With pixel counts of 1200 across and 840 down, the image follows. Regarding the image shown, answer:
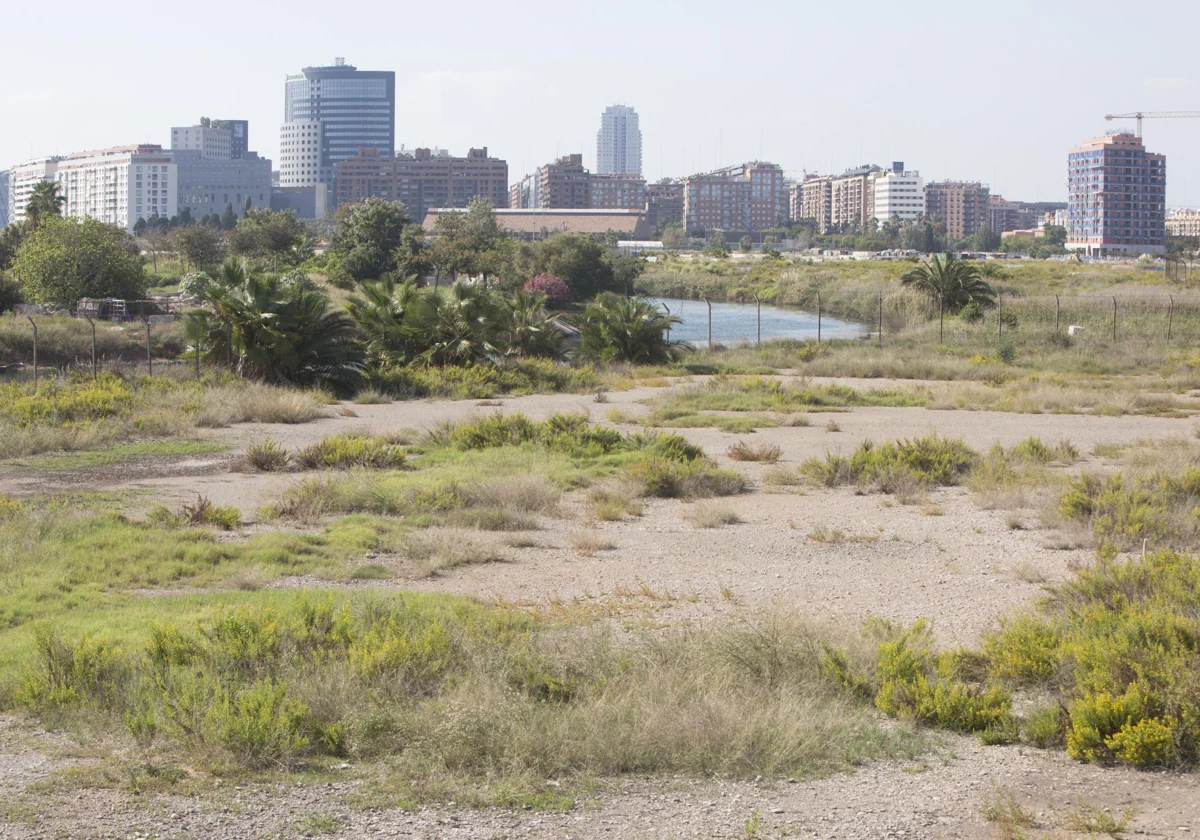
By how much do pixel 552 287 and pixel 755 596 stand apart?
190 ft

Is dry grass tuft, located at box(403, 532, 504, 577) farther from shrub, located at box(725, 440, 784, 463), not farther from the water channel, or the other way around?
the water channel

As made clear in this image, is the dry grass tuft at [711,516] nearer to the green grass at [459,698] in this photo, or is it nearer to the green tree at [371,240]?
the green grass at [459,698]

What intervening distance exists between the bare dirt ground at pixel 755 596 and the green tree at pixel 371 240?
176ft

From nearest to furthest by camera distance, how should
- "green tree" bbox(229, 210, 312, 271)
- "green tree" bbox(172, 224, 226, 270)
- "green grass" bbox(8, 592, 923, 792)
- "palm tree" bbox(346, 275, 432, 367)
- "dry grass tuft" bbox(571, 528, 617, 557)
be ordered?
"green grass" bbox(8, 592, 923, 792)
"dry grass tuft" bbox(571, 528, 617, 557)
"palm tree" bbox(346, 275, 432, 367)
"green tree" bbox(172, 224, 226, 270)
"green tree" bbox(229, 210, 312, 271)

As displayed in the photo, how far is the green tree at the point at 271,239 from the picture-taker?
8544cm

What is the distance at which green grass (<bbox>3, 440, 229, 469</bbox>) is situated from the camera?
18.1m

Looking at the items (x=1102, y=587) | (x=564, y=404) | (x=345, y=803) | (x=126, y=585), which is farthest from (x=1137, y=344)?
(x=345, y=803)

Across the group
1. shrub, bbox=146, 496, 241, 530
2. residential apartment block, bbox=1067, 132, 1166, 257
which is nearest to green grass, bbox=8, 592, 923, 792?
shrub, bbox=146, 496, 241, 530

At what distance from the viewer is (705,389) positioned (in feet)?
97.3

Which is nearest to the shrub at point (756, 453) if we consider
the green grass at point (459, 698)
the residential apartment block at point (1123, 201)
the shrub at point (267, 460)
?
the shrub at point (267, 460)

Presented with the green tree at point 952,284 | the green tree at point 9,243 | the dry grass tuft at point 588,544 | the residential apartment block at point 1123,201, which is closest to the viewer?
the dry grass tuft at point 588,544

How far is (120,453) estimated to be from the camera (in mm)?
19141

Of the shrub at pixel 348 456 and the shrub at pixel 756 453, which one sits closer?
the shrub at pixel 348 456

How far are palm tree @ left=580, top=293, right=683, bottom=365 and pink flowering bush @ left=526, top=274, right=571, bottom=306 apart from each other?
31.0m
